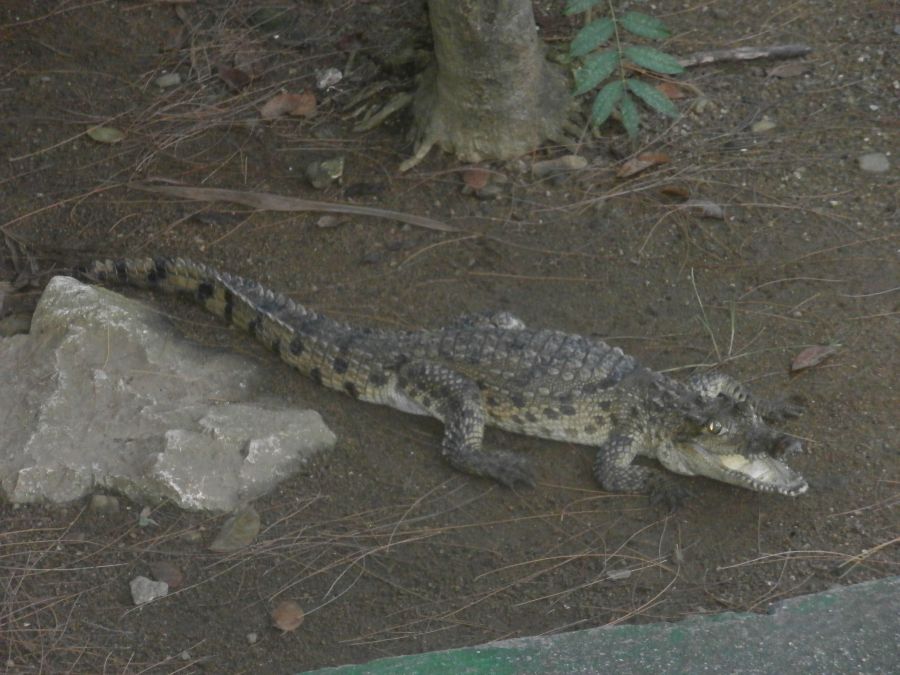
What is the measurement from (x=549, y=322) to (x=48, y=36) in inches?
126

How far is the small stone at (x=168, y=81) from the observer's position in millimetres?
5828

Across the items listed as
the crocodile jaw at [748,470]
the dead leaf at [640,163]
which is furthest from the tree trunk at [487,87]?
the crocodile jaw at [748,470]

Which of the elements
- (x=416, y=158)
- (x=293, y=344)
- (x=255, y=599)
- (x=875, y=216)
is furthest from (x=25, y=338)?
(x=875, y=216)

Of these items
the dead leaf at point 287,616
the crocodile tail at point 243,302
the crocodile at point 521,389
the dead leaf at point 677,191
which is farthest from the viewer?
the dead leaf at point 677,191

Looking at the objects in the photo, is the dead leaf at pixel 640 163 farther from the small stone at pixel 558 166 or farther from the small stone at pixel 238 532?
the small stone at pixel 238 532

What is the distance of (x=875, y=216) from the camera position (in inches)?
196

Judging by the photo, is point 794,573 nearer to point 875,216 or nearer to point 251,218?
point 875,216

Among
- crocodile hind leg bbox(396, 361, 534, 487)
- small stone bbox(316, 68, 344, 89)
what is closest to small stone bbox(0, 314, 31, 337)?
crocodile hind leg bbox(396, 361, 534, 487)

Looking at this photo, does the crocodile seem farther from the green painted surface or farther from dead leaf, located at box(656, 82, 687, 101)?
dead leaf, located at box(656, 82, 687, 101)

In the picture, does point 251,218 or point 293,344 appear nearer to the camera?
point 293,344

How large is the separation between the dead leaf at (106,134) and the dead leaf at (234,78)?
23.0 inches

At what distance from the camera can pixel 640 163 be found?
5.27m

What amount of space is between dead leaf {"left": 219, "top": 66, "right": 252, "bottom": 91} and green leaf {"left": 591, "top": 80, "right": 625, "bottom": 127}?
1.81m

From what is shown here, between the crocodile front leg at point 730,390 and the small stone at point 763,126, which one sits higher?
the small stone at point 763,126
